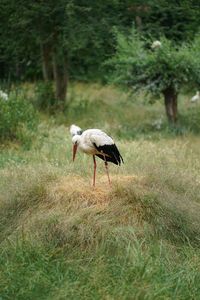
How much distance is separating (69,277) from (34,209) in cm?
125

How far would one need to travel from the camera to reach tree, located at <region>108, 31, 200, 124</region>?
27.2 ft

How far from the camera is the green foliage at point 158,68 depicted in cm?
829

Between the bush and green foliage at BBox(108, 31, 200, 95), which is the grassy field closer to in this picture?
the bush

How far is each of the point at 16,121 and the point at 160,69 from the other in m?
2.91

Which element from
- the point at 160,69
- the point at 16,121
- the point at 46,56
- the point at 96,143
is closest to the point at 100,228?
the point at 96,143

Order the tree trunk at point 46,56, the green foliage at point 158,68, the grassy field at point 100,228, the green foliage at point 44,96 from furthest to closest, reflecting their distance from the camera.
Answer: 1. the tree trunk at point 46,56
2. the green foliage at point 44,96
3. the green foliage at point 158,68
4. the grassy field at point 100,228

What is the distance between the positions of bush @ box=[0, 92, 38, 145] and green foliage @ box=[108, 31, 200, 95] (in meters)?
1.92

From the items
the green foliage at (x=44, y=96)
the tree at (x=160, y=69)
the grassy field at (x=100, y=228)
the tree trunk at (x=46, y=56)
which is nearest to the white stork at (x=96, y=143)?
the grassy field at (x=100, y=228)

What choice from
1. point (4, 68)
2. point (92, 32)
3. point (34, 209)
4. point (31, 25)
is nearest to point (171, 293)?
point (34, 209)

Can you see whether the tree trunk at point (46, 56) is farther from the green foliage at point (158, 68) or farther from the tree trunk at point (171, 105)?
the tree trunk at point (171, 105)

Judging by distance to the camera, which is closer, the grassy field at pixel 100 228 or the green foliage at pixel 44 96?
the grassy field at pixel 100 228

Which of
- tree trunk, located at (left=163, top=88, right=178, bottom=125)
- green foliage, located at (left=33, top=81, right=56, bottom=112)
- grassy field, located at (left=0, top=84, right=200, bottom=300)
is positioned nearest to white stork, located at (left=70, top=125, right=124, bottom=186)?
grassy field, located at (left=0, top=84, right=200, bottom=300)

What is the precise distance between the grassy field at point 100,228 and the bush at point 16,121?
3.07 ft

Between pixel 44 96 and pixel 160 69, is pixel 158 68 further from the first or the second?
pixel 44 96
